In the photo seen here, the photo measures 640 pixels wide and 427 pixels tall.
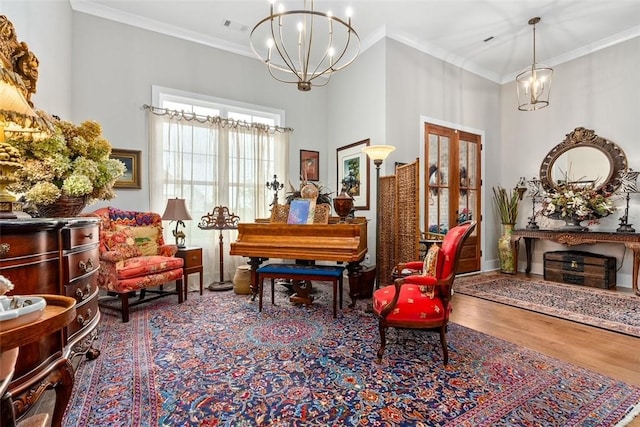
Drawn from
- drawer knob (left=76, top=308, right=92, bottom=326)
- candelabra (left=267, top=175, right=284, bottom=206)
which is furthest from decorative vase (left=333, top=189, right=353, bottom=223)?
drawer knob (left=76, top=308, right=92, bottom=326)

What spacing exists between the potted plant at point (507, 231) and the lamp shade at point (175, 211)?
16.8ft

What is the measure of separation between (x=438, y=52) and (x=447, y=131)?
125cm

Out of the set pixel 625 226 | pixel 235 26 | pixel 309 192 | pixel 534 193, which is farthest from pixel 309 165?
pixel 625 226

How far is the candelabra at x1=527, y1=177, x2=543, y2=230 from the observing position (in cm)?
519

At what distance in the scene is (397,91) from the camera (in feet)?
14.5

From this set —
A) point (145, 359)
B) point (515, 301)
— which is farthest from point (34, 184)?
point (515, 301)

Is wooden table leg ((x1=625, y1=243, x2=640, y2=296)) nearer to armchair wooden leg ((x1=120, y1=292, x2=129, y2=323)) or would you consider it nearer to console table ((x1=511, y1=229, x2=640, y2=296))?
console table ((x1=511, y1=229, x2=640, y2=296))

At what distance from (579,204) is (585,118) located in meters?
1.40

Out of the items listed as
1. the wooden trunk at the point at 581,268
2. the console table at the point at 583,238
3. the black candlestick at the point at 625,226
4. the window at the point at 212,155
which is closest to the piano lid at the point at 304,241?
the window at the point at 212,155

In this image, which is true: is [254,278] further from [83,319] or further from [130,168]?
[130,168]

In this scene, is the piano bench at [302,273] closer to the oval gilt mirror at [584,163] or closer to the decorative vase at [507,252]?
the decorative vase at [507,252]

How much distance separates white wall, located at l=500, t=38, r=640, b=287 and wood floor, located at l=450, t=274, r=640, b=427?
2.49 meters

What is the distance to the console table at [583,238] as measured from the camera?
393 centimetres

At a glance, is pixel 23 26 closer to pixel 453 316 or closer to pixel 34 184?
pixel 34 184
